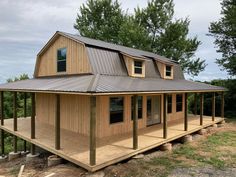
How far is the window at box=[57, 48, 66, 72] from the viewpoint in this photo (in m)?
13.0

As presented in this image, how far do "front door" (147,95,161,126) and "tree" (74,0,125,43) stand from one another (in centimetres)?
2006

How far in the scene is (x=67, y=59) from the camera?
1273 centimetres

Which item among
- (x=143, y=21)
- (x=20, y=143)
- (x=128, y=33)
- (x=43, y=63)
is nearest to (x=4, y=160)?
(x=20, y=143)

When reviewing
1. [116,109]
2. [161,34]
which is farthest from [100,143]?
[161,34]

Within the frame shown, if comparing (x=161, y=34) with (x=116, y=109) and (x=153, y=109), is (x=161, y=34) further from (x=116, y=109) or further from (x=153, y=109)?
(x=116, y=109)

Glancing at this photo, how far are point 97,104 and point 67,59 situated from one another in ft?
13.6

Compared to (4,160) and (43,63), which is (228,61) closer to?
(43,63)

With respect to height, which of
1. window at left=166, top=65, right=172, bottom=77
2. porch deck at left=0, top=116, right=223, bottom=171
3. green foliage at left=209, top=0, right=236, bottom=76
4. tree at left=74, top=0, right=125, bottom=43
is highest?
tree at left=74, top=0, right=125, bottom=43

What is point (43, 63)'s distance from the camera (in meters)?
15.0

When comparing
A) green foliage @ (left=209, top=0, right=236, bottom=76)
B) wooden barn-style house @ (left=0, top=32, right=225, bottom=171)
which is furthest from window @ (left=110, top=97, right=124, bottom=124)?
green foliage @ (left=209, top=0, right=236, bottom=76)

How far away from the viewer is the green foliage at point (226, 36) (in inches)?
774

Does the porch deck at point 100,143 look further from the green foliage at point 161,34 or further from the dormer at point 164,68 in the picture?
the green foliage at point 161,34

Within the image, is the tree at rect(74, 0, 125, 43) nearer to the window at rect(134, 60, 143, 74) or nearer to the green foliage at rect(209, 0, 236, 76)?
the green foliage at rect(209, 0, 236, 76)

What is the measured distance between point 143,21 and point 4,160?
2351 cm
